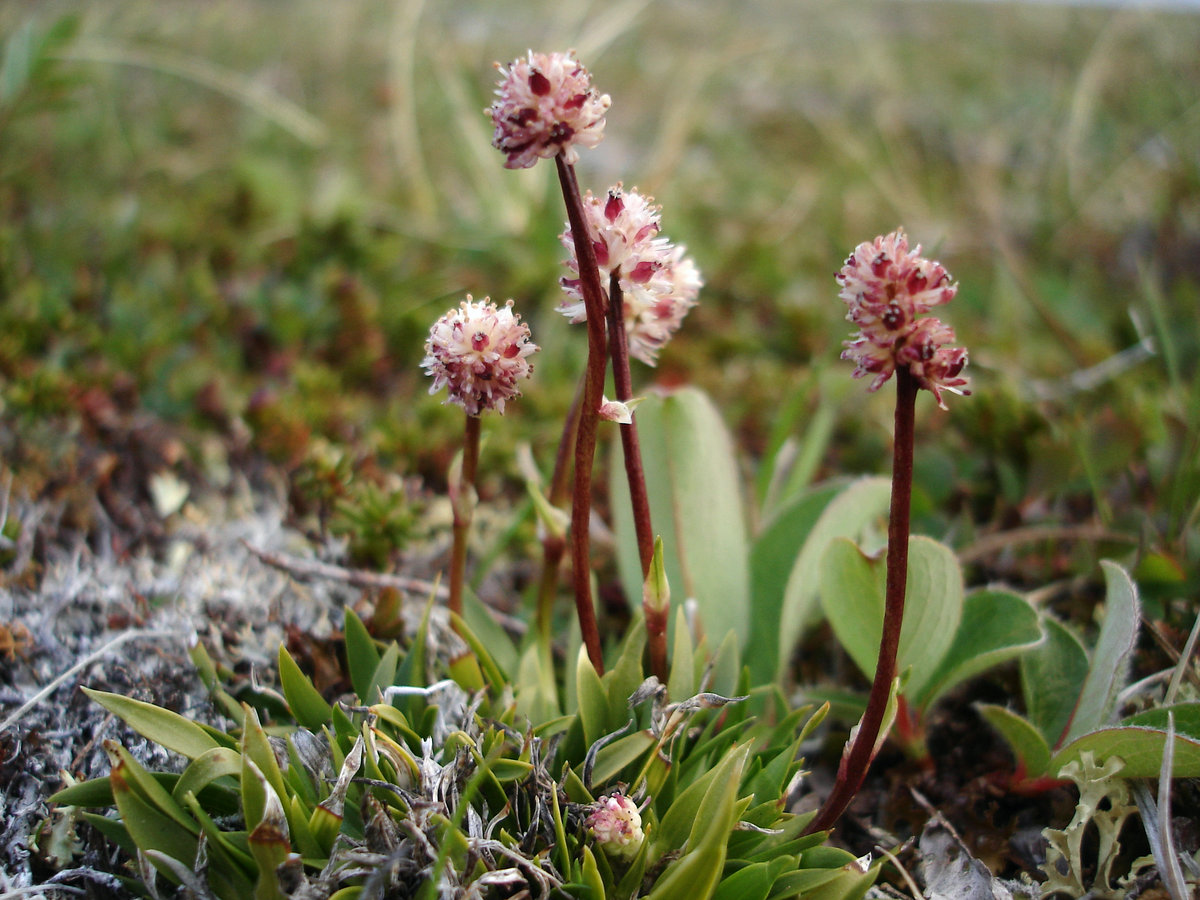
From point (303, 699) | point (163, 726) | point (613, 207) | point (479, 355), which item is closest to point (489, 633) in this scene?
point (303, 699)

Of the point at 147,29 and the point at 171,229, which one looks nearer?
the point at 171,229

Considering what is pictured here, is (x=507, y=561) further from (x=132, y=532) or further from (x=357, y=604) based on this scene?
(x=132, y=532)

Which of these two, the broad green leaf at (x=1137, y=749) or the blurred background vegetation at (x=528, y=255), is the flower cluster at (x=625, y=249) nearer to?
the blurred background vegetation at (x=528, y=255)

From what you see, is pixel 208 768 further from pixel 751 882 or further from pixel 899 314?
pixel 899 314

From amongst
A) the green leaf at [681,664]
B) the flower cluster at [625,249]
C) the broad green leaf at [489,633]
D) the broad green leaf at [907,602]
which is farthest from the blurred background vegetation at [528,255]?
the green leaf at [681,664]

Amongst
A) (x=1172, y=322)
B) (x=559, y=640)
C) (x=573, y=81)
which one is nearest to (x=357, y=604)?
(x=559, y=640)

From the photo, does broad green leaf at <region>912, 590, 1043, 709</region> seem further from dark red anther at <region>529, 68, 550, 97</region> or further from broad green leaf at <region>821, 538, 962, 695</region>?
dark red anther at <region>529, 68, 550, 97</region>
